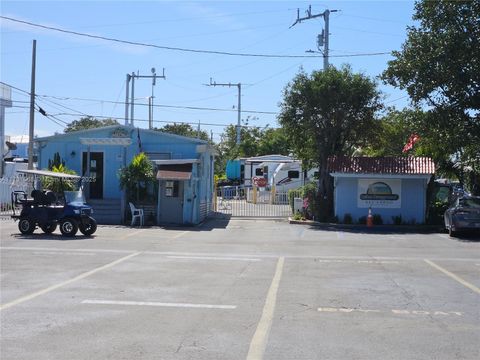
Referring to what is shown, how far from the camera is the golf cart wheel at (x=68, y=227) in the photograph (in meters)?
19.0

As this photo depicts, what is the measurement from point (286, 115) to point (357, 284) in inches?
692

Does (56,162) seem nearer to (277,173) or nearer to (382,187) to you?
(382,187)

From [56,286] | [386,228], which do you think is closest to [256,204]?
[386,228]

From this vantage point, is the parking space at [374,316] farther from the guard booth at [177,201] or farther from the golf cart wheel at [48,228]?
the guard booth at [177,201]

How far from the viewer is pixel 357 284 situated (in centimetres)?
1097

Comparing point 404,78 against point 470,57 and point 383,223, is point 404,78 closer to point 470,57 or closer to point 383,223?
point 470,57

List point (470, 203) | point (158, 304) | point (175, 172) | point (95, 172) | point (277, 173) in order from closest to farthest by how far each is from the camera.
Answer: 1. point (158, 304)
2. point (470, 203)
3. point (175, 172)
4. point (95, 172)
5. point (277, 173)

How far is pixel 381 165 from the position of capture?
86.4ft

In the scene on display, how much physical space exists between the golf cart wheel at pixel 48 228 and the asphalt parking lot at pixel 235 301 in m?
1.76

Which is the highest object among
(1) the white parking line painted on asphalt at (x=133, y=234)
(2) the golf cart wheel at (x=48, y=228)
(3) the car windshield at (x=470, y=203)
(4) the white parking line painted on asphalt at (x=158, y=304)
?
(3) the car windshield at (x=470, y=203)

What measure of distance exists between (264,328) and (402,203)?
20161mm

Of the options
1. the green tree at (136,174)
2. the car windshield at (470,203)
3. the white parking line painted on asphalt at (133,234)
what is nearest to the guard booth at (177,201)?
the green tree at (136,174)

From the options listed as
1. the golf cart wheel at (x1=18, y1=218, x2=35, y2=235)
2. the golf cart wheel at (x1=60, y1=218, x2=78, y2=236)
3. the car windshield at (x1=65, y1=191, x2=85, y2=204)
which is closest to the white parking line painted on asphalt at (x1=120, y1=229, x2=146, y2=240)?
the golf cart wheel at (x1=60, y1=218, x2=78, y2=236)

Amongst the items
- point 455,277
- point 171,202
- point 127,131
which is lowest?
point 455,277
